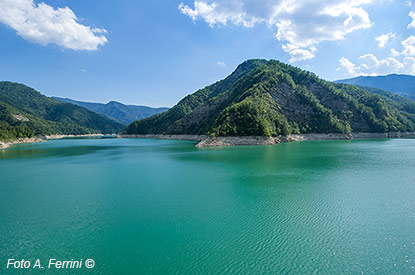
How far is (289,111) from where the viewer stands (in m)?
90.9

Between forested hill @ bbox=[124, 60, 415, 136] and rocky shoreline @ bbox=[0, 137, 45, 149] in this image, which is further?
rocky shoreline @ bbox=[0, 137, 45, 149]

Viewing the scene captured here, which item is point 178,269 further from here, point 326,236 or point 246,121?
point 246,121

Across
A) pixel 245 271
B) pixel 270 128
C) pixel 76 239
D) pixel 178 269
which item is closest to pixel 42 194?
pixel 76 239

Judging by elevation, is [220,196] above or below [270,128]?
below

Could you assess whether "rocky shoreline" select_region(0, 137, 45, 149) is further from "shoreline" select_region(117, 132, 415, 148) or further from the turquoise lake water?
the turquoise lake water

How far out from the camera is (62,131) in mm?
167000

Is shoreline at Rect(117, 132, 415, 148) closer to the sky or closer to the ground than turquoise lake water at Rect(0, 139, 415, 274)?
closer to the sky

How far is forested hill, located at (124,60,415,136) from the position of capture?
67.9m

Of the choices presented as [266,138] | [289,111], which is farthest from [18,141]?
[289,111]

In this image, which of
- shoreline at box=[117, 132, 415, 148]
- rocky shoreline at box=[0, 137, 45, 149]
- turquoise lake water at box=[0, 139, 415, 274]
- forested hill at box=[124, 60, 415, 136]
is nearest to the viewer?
turquoise lake water at box=[0, 139, 415, 274]

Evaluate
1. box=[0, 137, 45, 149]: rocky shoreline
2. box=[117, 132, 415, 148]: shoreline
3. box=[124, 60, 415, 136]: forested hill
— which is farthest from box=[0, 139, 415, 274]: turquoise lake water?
box=[0, 137, 45, 149]: rocky shoreline

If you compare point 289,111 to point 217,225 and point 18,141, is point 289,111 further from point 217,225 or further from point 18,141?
point 18,141

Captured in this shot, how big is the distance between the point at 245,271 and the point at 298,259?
7.22ft

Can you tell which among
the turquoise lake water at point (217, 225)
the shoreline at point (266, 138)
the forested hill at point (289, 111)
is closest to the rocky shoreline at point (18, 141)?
the shoreline at point (266, 138)
